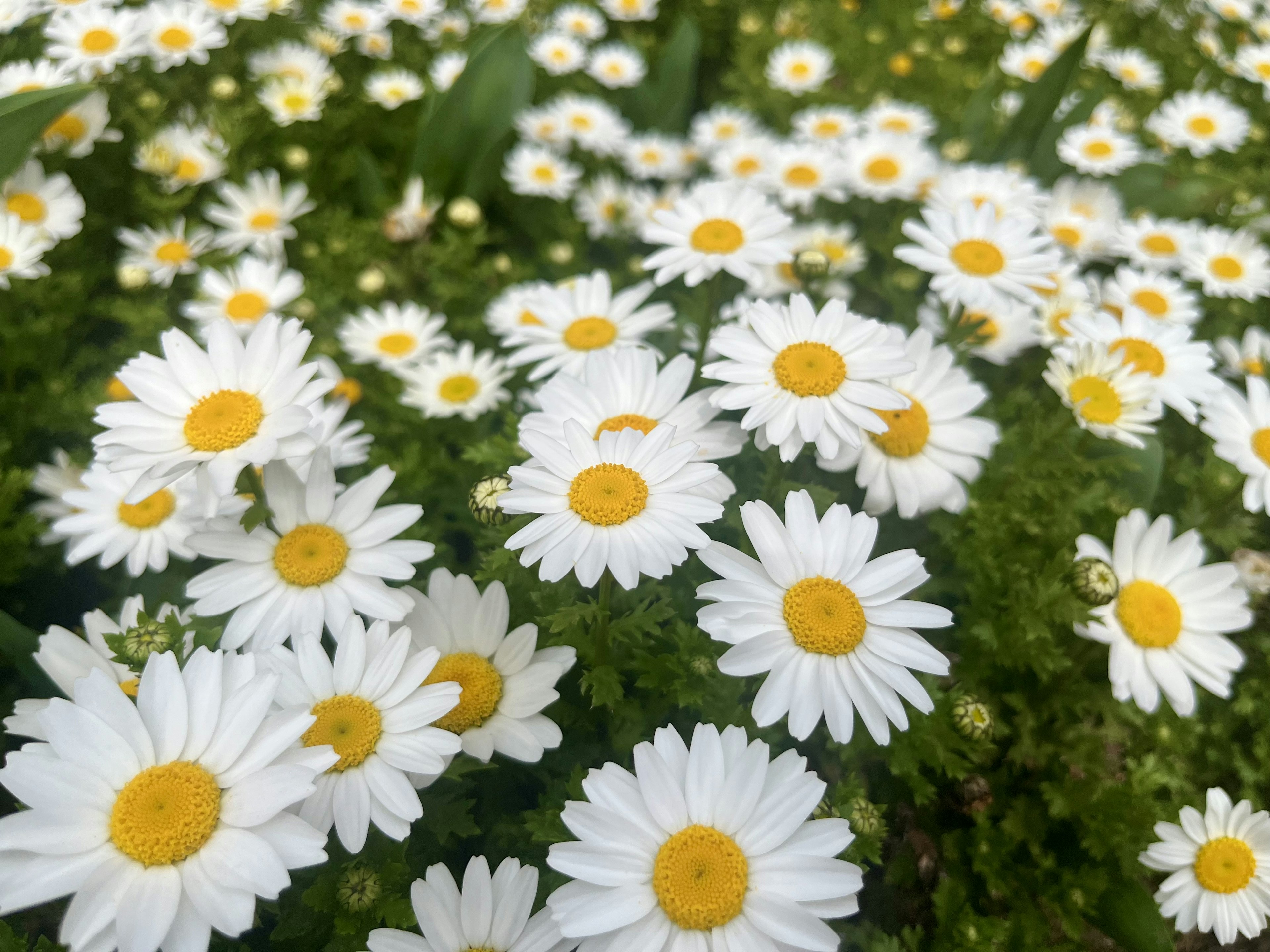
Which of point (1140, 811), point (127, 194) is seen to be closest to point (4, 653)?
point (127, 194)

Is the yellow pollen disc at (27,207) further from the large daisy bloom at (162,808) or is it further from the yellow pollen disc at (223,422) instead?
the large daisy bloom at (162,808)

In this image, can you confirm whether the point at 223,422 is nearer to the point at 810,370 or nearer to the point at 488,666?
the point at 488,666

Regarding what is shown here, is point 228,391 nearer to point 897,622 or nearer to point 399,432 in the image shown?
point 399,432

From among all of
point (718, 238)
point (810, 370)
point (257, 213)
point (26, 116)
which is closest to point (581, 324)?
point (718, 238)

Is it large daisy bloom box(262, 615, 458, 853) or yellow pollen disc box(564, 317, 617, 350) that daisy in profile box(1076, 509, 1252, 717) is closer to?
yellow pollen disc box(564, 317, 617, 350)

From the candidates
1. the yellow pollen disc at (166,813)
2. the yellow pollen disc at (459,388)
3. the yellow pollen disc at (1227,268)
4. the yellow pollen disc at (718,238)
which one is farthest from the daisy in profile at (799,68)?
the yellow pollen disc at (166,813)

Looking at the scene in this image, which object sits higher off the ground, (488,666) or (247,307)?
(247,307)
